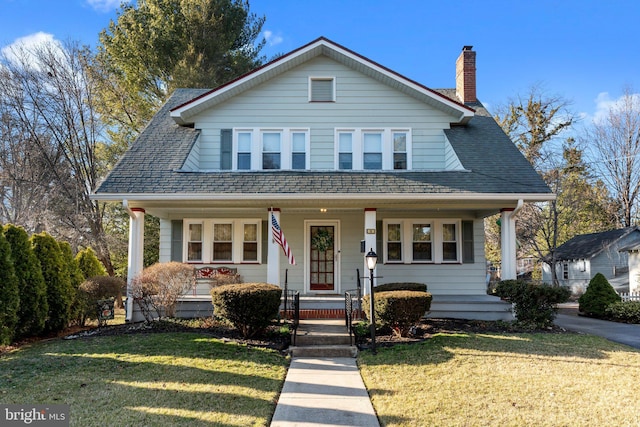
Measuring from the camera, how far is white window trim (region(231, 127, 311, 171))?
11.9 meters

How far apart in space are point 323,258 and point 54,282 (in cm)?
680

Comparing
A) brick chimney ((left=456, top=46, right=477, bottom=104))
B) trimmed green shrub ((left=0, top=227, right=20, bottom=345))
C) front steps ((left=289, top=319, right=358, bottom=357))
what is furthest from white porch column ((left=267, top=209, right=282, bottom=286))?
brick chimney ((left=456, top=46, right=477, bottom=104))

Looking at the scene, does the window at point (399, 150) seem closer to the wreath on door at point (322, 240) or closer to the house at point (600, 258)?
the wreath on door at point (322, 240)

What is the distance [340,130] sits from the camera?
1205 centimetres

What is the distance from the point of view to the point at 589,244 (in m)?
22.8

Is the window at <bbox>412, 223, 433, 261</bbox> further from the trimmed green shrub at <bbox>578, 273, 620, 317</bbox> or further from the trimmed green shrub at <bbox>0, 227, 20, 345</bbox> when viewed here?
the trimmed green shrub at <bbox>0, 227, 20, 345</bbox>

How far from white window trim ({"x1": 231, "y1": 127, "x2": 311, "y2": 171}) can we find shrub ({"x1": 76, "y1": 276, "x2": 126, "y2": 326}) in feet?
14.5

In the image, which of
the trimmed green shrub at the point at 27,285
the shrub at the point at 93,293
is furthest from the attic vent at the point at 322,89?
the trimmed green shrub at the point at 27,285

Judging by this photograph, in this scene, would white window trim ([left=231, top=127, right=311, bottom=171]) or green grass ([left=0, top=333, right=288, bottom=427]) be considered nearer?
green grass ([left=0, top=333, right=288, bottom=427])

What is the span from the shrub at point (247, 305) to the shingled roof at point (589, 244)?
20.5 metres

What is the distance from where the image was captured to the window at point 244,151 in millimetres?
11976

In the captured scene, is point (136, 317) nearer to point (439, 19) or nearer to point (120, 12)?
point (439, 19)

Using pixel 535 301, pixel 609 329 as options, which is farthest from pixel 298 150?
pixel 609 329

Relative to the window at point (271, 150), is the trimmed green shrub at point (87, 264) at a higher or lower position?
lower
